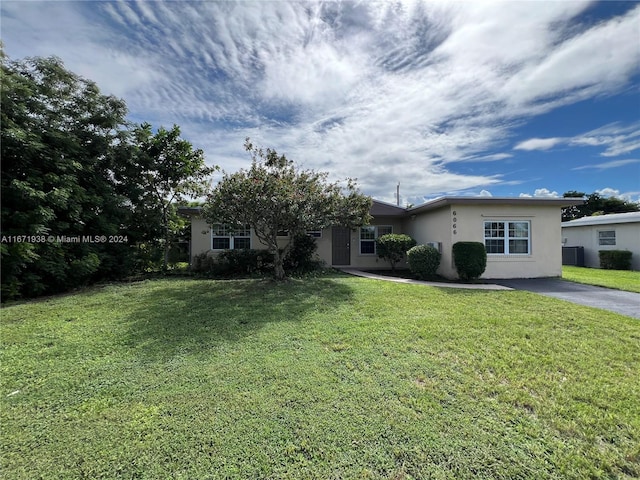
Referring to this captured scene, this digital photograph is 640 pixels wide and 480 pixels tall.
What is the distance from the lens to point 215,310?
639 cm

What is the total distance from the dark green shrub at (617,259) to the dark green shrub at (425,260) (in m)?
11.5

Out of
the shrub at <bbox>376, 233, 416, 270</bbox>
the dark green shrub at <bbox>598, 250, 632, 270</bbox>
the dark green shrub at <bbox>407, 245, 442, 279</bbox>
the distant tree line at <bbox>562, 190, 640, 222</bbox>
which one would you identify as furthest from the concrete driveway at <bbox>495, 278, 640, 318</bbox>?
the distant tree line at <bbox>562, 190, 640, 222</bbox>

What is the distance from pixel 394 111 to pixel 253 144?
6.27 meters

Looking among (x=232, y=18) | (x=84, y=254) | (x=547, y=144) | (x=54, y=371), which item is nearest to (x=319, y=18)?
(x=232, y=18)

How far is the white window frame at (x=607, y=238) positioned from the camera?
639 inches

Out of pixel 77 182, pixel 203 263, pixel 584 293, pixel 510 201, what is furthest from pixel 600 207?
pixel 77 182

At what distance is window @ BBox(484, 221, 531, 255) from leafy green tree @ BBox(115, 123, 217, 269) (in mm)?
11111

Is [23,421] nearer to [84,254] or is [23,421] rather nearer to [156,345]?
[156,345]

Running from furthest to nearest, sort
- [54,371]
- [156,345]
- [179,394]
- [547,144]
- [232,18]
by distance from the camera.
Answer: [547,144]
[232,18]
[156,345]
[54,371]
[179,394]

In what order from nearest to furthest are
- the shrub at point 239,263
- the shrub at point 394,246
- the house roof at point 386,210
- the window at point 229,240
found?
the shrub at point 239,263, the shrub at point 394,246, the window at point 229,240, the house roof at point 386,210

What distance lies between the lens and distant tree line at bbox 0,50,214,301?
735cm

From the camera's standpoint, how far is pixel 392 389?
312 centimetres

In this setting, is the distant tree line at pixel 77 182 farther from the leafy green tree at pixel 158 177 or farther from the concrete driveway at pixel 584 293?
the concrete driveway at pixel 584 293

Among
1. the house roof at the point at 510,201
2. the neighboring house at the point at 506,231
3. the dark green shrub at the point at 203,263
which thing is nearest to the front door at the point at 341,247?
the neighboring house at the point at 506,231
